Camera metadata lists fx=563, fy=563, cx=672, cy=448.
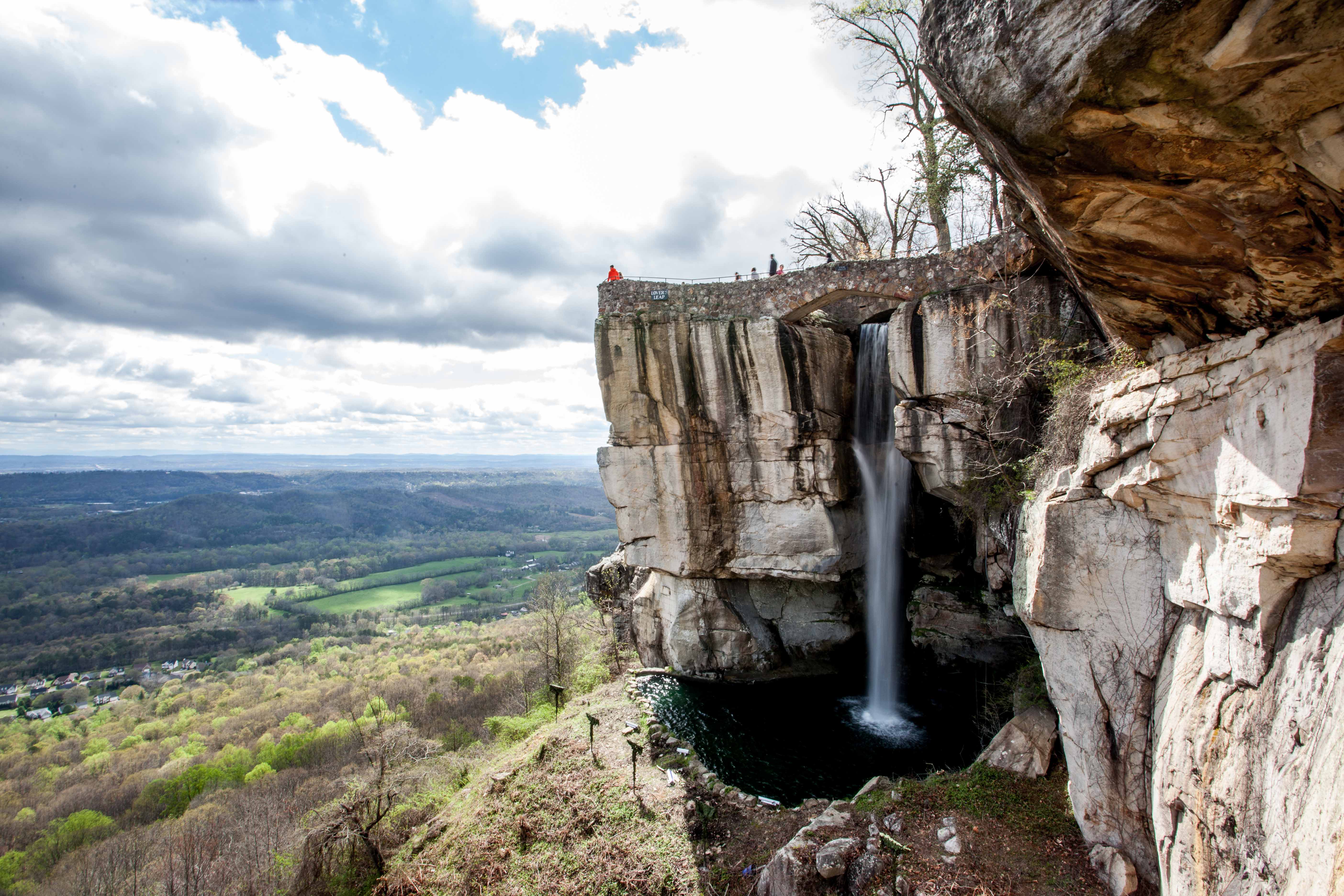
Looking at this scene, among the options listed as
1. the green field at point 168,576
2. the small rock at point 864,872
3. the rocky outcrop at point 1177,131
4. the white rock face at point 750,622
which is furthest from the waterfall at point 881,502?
the green field at point 168,576

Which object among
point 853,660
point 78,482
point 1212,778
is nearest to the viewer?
point 1212,778

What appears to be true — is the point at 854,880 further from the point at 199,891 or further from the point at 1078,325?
the point at 199,891

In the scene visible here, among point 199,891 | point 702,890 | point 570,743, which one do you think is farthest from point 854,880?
point 199,891

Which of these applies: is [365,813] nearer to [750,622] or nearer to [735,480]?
[750,622]

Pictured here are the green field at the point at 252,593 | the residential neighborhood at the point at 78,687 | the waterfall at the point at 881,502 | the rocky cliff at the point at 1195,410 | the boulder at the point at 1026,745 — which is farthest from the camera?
the green field at the point at 252,593

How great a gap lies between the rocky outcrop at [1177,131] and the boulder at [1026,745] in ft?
29.8

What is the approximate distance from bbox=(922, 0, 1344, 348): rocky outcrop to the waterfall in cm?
1254

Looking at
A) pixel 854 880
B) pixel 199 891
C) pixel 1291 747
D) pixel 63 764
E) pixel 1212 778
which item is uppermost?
pixel 1291 747

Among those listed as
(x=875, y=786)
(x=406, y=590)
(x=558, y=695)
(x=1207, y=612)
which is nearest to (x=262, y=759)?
(x=558, y=695)

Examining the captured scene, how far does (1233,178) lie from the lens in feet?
14.7

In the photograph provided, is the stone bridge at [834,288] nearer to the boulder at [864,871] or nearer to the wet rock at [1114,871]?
the wet rock at [1114,871]

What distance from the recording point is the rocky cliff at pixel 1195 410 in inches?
154

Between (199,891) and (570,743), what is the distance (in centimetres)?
1128

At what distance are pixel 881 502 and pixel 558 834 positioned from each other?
536 inches
